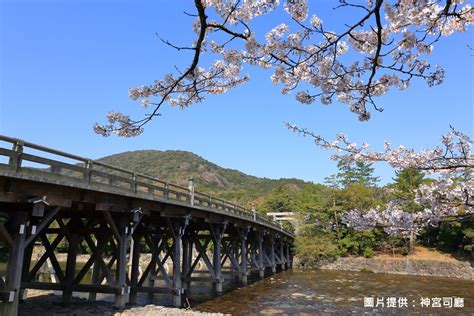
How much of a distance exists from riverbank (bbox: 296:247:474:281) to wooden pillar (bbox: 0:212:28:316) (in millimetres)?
30423

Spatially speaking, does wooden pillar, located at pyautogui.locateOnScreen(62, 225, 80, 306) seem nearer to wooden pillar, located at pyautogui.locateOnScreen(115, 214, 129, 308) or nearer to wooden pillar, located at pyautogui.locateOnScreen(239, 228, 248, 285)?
wooden pillar, located at pyautogui.locateOnScreen(115, 214, 129, 308)

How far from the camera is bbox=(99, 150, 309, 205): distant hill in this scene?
139 meters

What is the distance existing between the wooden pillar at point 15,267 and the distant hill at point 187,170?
404 feet

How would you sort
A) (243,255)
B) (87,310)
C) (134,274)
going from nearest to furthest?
(87,310) → (134,274) → (243,255)

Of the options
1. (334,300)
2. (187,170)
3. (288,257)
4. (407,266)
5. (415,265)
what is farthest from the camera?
(187,170)

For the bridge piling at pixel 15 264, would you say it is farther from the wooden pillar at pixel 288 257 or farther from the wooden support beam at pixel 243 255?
the wooden pillar at pixel 288 257

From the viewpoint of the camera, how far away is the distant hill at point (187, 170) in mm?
138875

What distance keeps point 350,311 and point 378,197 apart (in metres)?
30.7

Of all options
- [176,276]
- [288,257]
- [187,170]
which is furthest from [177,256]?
[187,170]

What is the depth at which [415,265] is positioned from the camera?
3053 centimetres

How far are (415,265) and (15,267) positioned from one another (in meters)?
31.8

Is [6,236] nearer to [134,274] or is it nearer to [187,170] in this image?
[134,274]

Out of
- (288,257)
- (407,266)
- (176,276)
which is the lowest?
(407,266)

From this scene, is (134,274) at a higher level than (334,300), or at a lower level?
higher
